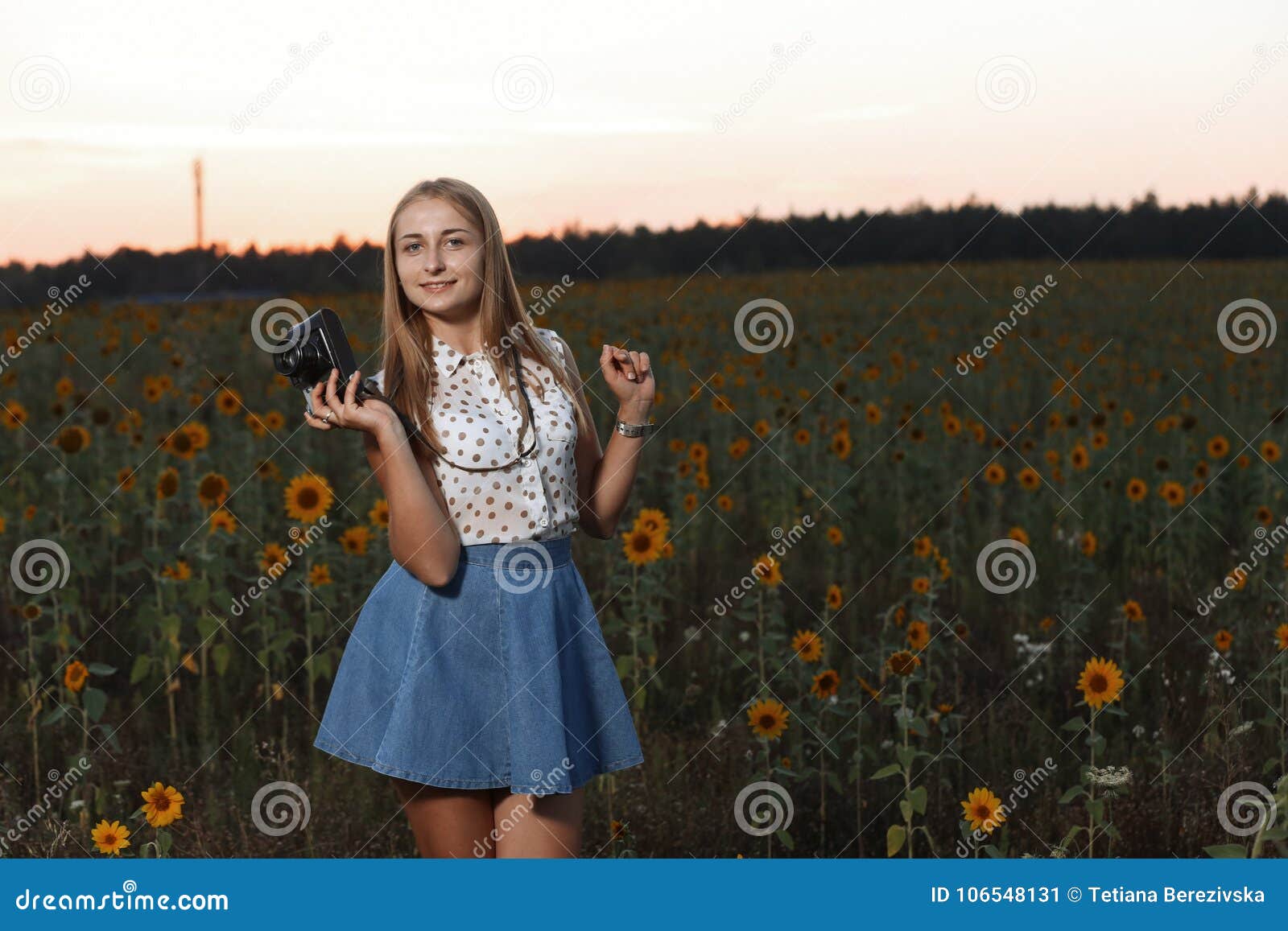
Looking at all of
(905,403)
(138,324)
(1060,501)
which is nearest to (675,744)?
(1060,501)

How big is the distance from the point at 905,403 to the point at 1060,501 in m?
2.59

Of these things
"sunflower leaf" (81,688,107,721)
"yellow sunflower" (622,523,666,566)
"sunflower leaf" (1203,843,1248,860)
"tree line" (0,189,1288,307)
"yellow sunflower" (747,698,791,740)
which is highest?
"tree line" (0,189,1288,307)

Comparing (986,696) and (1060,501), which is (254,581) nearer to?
(986,696)

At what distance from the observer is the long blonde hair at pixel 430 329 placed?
2490 mm

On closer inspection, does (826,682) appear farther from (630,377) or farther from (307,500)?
(307,500)

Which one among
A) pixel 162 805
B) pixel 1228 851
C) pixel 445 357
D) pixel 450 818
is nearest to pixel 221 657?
pixel 162 805

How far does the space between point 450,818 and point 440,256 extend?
3.36 ft

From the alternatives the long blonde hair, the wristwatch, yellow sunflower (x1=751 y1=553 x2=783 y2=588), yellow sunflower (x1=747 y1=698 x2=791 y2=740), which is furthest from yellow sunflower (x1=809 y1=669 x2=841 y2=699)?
the long blonde hair

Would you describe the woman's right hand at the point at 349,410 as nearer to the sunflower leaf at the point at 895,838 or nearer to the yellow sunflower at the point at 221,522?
the sunflower leaf at the point at 895,838

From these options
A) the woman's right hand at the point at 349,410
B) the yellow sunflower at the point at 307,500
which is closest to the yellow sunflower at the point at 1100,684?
the woman's right hand at the point at 349,410

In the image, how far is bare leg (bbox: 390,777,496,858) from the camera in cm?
251

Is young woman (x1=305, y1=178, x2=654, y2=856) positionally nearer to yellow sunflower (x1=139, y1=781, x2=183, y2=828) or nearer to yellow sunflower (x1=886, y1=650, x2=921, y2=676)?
yellow sunflower (x1=139, y1=781, x2=183, y2=828)

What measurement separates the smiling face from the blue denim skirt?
46 centimetres

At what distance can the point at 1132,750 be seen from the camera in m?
4.18
